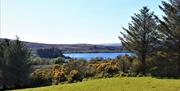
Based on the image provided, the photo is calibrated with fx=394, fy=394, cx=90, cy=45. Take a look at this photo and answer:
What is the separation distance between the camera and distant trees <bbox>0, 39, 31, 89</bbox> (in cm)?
6281

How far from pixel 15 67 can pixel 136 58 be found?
1934 cm

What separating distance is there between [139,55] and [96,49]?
141 m

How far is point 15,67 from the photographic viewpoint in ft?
207

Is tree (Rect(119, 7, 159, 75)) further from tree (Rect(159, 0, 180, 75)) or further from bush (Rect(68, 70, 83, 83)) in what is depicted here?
bush (Rect(68, 70, 83, 83))

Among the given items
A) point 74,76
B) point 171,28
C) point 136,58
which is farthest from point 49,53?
point 171,28

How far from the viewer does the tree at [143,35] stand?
56781mm

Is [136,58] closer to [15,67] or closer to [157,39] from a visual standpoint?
[157,39]

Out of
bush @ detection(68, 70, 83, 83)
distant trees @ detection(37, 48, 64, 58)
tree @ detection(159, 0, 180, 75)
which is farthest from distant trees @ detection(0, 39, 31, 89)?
distant trees @ detection(37, 48, 64, 58)

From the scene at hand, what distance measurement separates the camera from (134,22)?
57688 mm

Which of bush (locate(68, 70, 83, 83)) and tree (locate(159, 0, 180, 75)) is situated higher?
tree (locate(159, 0, 180, 75))

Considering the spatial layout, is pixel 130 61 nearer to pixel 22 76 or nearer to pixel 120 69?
pixel 120 69

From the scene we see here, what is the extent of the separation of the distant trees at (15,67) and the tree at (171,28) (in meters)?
22.2

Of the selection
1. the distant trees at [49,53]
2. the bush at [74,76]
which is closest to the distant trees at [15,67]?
the bush at [74,76]

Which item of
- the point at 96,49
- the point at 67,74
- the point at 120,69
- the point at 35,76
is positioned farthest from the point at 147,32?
the point at 96,49
